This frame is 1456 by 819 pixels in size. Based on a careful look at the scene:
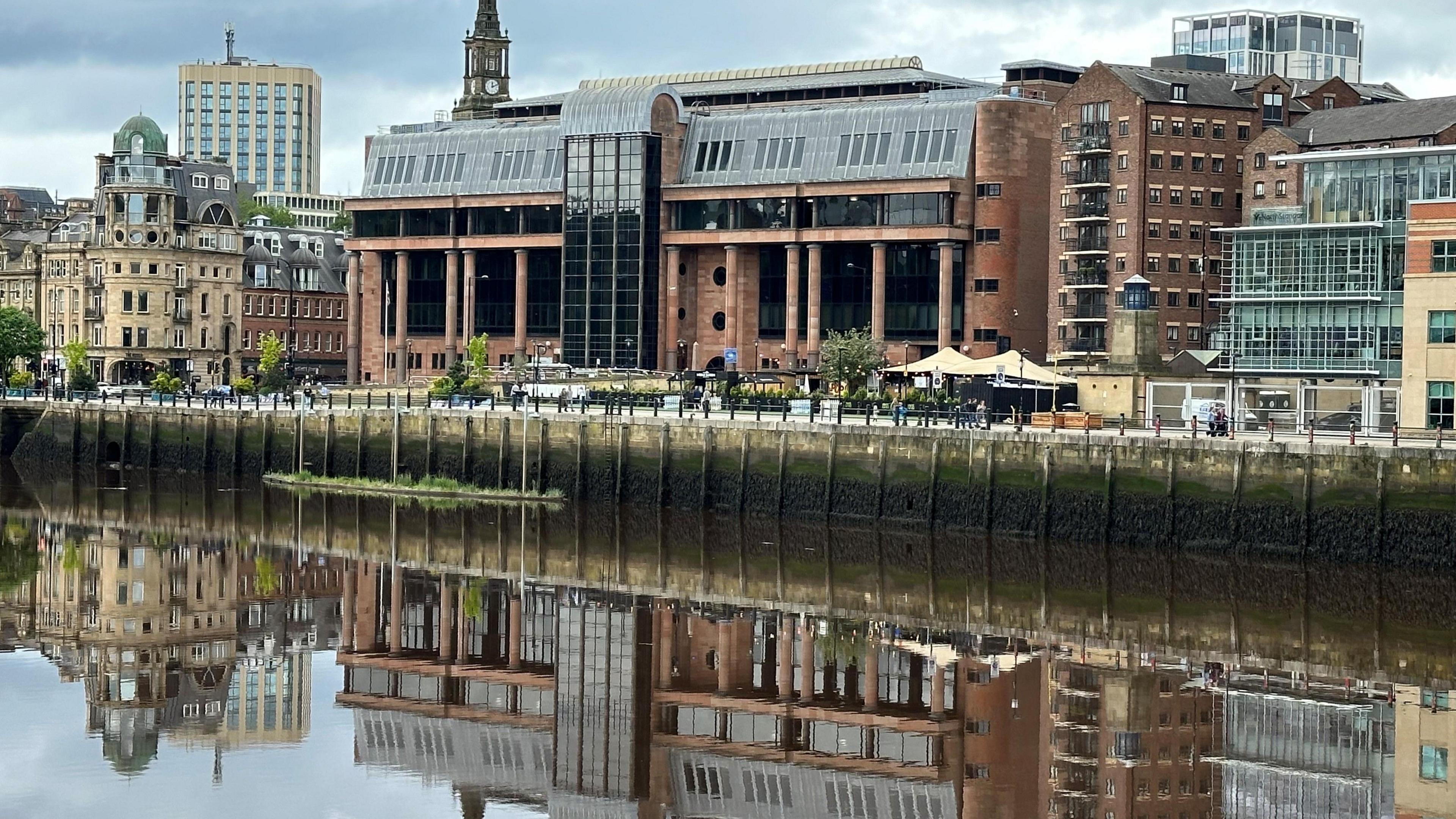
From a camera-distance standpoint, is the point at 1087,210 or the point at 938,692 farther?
the point at 1087,210

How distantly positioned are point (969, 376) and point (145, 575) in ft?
143

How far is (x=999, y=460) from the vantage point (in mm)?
82812

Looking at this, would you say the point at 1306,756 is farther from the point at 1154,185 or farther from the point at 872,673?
the point at 1154,185

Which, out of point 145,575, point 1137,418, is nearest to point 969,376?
point 1137,418

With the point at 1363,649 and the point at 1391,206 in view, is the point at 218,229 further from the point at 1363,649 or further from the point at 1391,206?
the point at 1363,649

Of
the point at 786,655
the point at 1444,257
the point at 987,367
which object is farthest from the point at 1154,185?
the point at 786,655

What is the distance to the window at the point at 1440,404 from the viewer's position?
83812 mm

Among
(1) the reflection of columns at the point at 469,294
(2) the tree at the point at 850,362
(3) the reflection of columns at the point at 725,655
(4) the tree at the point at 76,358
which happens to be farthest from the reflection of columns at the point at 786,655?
(1) the reflection of columns at the point at 469,294

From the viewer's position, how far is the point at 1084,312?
133 metres

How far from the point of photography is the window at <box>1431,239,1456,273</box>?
83.9 m

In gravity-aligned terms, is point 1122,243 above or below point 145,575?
above

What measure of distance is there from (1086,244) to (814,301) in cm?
1998

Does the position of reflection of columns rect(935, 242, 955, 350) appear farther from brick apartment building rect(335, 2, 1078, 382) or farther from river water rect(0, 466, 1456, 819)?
river water rect(0, 466, 1456, 819)

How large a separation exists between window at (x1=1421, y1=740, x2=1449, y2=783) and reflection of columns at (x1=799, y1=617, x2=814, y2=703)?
1384cm
